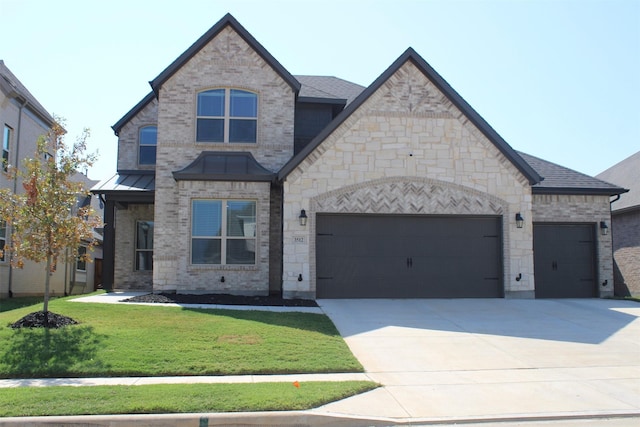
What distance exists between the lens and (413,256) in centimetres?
1583

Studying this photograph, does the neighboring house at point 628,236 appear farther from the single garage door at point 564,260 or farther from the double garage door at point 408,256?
the double garage door at point 408,256

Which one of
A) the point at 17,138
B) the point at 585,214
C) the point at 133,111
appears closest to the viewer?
the point at 585,214

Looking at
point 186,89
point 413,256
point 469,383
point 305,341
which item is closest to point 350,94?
point 186,89

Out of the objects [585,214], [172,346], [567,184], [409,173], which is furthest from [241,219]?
[585,214]

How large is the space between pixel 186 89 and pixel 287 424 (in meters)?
13.1

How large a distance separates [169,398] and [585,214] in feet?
49.8

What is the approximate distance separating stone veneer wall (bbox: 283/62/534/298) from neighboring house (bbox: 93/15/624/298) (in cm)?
4

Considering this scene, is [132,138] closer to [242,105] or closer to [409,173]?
[242,105]

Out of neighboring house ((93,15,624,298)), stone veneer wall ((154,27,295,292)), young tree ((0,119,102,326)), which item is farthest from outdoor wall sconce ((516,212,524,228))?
young tree ((0,119,102,326))

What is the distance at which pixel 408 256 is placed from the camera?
51.8 feet

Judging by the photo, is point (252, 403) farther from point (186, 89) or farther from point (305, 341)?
point (186, 89)

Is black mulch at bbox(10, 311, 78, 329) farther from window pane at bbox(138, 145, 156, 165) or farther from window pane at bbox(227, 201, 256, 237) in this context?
window pane at bbox(138, 145, 156, 165)

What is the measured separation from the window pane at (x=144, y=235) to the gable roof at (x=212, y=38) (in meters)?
4.88

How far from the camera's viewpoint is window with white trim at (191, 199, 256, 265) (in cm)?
1612
